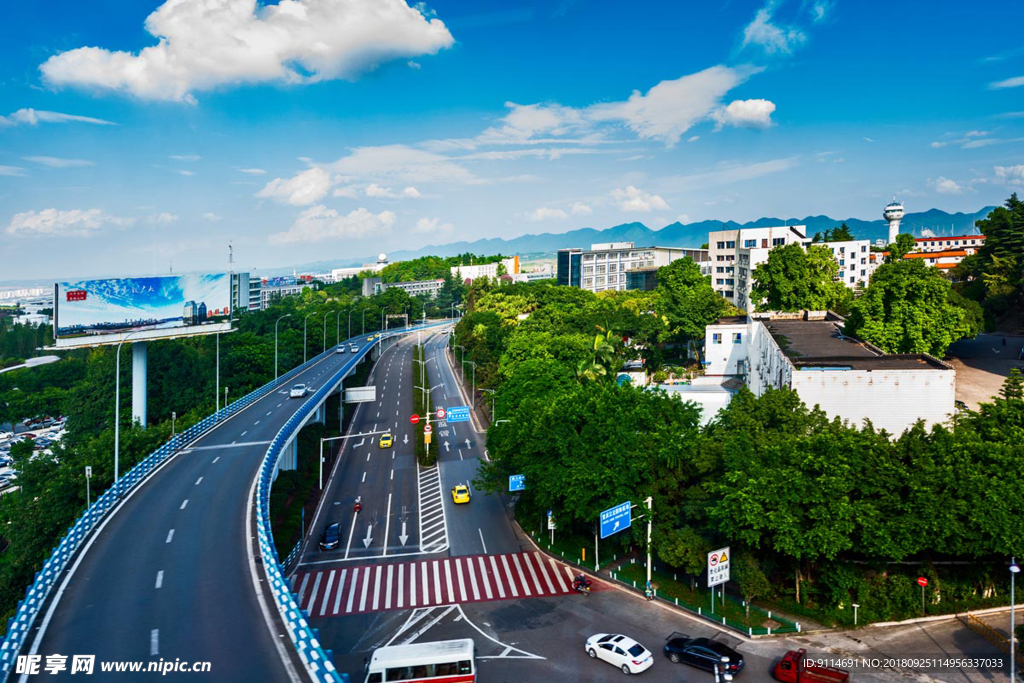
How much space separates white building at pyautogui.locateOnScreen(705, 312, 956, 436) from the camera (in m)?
39.8

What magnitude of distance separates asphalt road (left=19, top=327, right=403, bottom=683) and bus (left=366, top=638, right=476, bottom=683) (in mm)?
4896

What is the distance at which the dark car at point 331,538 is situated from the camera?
1780 inches

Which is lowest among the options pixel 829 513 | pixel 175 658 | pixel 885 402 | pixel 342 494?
pixel 342 494

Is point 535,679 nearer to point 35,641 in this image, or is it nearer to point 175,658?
point 175,658

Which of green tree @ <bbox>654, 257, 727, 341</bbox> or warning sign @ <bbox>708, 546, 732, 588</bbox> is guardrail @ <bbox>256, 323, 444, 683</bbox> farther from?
green tree @ <bbox>654, 257, 727, 341</bbox>

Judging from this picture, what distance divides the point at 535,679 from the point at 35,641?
17.8 meters

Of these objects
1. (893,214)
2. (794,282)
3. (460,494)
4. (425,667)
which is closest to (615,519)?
(425,667)

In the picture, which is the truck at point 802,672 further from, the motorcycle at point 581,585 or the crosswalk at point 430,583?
the crosswalk at point 430,583

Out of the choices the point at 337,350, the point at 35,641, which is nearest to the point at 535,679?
the point at 35,641

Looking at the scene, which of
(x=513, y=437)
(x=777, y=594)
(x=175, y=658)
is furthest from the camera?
(x=513, y=437)

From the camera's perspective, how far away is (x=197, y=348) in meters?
101

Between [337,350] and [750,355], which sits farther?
[337,350]

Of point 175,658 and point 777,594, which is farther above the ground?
point 175,658

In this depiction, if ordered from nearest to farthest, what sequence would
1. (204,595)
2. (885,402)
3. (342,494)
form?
(204,595)
(885,402)
(342,494)
